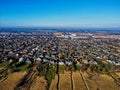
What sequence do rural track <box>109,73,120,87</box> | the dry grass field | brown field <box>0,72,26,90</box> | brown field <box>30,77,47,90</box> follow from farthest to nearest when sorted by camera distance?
rural track <box>109,73,120,87</box> < the dry grass field < brown field <box>0,72,26,90</box> < brown field <box>30,77,47,90</box>

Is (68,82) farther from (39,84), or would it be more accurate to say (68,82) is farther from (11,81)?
(11,81)

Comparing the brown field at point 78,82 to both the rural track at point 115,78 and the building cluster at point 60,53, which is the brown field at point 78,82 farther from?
the building cluster at point 60,53

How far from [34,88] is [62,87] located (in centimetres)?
366

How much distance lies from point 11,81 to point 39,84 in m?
4.25

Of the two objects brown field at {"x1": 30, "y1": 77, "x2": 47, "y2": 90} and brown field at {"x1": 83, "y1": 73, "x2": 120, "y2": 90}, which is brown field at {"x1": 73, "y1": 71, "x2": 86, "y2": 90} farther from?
brown field at {"x1": 30, "y1": 77, "x2": 47, "y2": 90}

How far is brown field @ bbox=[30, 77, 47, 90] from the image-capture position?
62.9 ft

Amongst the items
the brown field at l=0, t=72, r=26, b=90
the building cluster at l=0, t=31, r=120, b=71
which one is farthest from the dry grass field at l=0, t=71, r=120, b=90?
the building cluster at l=0, t=31, r=120, b=71

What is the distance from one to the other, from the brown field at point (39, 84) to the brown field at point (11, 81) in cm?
267

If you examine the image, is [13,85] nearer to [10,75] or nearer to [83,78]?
[10,75]

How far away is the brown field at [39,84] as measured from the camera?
62.9ft

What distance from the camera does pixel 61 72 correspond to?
24656mm

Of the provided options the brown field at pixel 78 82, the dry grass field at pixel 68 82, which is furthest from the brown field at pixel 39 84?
the brown field at pixel 78 82

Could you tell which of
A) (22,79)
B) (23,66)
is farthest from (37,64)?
(22,79)

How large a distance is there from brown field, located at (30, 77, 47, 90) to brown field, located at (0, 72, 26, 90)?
2669mm
